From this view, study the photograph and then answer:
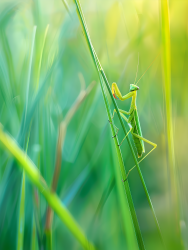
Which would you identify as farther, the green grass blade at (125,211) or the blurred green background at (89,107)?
the blurred green background at (89,107)

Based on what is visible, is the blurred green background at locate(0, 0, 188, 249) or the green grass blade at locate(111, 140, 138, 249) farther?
the blurred green background at locate(0, 0, 188, 249)

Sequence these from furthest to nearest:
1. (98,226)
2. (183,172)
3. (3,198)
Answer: (183,172), (98,226), (3,198)

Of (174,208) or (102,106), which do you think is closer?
(174,208)

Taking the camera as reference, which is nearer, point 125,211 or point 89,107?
point 125,211

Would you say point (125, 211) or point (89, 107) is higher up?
point (89, 107)

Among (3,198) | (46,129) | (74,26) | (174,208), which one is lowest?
(174,208)

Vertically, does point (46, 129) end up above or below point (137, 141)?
above

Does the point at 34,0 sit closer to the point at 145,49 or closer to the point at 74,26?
the point at 74,26

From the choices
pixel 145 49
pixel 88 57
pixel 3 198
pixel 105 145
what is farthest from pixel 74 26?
pixel 3 198
